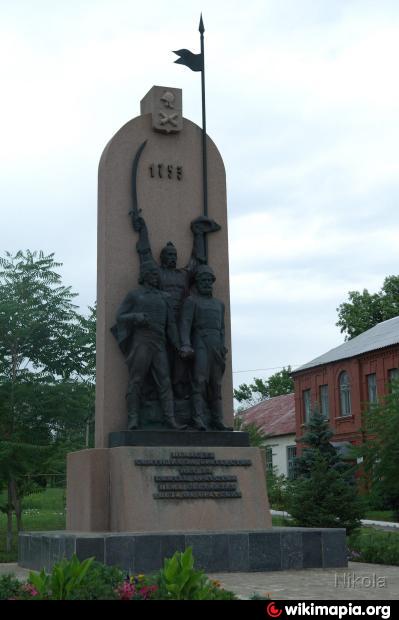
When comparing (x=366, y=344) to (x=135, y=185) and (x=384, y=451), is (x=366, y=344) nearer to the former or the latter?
(x=384, y=451)

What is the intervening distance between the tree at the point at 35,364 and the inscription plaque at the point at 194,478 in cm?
654

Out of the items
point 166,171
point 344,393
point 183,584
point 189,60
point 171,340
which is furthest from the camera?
point 344,393

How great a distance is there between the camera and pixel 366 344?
40344 mm

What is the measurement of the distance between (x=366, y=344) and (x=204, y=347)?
3054 centimetres

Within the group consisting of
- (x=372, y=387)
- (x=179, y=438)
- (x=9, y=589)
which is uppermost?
(x=372, y=387)

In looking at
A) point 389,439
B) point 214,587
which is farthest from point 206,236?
point 389,439

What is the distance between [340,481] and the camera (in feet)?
52.2

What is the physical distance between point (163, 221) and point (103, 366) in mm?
2331

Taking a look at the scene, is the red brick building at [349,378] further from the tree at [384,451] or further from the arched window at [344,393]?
the tree at [384,451]

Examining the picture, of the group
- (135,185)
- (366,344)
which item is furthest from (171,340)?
(366,344)

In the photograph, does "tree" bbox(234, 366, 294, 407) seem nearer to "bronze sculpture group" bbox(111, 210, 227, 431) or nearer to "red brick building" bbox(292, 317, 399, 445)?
"red brick building" bbox(292, 317, 399, 445)

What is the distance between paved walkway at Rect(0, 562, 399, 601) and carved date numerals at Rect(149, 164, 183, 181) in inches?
228

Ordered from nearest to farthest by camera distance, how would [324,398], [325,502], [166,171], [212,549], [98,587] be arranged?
[98,587]
[212,549]
[166,171]
[325,502]
[324,398]

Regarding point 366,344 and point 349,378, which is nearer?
point 366,344
